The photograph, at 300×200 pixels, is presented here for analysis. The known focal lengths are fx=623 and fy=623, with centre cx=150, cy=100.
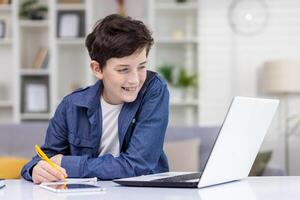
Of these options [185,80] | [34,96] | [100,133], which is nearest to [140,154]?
[100,133]

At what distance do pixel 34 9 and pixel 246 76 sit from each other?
1.85m

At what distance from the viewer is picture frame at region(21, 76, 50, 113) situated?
16.9ft

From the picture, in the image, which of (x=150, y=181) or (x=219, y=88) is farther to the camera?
(x=219, y=88)

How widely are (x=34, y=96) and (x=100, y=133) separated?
3325 millimetres

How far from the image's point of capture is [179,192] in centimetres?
144

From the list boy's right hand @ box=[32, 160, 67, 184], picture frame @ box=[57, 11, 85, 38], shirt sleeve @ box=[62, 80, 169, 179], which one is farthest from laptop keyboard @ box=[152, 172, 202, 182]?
Result: picture frame @ box=[57, 11, 85, 38]

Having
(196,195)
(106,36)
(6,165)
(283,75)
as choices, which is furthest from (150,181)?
(283,75)

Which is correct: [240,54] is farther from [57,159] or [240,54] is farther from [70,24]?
[57,159]

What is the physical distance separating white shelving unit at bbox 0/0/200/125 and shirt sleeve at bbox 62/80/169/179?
308 cm

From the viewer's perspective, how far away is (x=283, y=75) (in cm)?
481

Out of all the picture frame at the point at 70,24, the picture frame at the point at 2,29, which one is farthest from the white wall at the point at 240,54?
the picture frame at the point at 2,29

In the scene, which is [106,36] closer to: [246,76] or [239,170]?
[239,170]

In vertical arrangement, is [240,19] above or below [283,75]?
above

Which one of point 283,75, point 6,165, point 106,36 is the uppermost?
point 106,36
